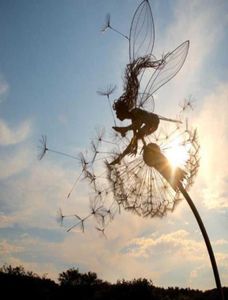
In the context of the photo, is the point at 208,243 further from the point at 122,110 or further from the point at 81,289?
the point at 81,289

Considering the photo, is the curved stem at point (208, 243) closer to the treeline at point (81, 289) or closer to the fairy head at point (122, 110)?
the fairy head at point (122, 110)

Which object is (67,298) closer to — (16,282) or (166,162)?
(16,282)

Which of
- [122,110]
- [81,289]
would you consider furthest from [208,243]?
[81,289]

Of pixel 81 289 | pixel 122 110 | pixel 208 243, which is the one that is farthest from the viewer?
pixel 81 289

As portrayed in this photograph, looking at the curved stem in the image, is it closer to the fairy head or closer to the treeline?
the fairy head

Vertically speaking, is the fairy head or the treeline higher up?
the fairy head

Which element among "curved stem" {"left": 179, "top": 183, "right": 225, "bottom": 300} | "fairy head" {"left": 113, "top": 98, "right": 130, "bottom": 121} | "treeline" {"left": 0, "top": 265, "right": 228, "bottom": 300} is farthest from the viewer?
"treeline" {"left": 0, "top": 265, "right": 228, "bottom": 300}

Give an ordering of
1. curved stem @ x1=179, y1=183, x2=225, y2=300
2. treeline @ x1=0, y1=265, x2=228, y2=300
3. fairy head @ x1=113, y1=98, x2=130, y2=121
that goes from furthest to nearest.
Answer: treeline @ x1=0, y1=265, x2=228, y2=300, fairy head @ x1=113, y1=98, x2=130, y2=121, curved stem @ x1=179, y1=183, x2=225, y2=300

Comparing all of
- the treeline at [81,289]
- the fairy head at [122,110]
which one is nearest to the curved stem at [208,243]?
the fairy head at [122,110]

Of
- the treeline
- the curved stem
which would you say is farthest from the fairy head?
the treeline
